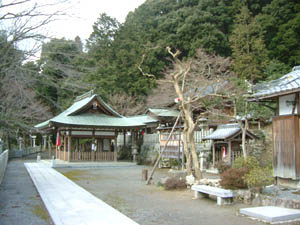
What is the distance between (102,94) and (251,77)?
1709 centimetres

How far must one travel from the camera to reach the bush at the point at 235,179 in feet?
26.8

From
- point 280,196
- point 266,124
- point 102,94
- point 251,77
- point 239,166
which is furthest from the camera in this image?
point 102,94

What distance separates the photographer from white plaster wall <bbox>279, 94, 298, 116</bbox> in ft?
29.2

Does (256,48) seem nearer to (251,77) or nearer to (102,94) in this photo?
(251,77)

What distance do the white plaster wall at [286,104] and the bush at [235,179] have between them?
2.26 metres

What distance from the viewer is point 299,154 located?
840cm

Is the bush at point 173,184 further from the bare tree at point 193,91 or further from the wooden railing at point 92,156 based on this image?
the wooden railing at point 92,156

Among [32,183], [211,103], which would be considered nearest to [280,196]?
[32,183]

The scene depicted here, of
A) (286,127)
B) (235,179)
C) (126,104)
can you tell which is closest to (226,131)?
(286,127)

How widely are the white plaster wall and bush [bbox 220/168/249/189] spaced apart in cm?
226

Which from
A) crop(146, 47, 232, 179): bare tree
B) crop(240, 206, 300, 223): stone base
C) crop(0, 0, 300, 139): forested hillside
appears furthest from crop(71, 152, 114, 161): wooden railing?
crop(240, 206, 300, 223): stone base

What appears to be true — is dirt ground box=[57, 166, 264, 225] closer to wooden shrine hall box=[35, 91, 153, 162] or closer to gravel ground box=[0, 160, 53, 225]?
gravel ground box=[0, 160, 53, 225]

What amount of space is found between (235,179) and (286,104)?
9.53ft

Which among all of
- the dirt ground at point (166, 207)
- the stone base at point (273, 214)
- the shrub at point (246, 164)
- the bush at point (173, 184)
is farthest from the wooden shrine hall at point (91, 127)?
the stone base at point (273, 214)
